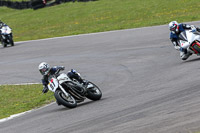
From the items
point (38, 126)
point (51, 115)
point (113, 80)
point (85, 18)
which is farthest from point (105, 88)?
point (85, 18)

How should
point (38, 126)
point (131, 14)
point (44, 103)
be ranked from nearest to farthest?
point (38, 126), point (44, 103), point (131, 14)

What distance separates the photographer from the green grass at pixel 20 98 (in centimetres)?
1278

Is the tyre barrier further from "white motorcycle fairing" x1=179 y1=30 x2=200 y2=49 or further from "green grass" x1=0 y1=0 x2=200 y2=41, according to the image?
"white motorcycle fairing" x1=179 y1=30 x2=200 y2=49

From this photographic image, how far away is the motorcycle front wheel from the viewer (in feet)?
35.1

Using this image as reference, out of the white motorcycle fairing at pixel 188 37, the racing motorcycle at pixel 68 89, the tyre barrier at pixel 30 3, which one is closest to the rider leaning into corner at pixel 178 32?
the white motorcycle fairing at pixel 188 37

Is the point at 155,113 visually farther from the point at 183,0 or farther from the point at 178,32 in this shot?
the point at 183,0

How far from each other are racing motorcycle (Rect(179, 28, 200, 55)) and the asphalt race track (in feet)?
1.36

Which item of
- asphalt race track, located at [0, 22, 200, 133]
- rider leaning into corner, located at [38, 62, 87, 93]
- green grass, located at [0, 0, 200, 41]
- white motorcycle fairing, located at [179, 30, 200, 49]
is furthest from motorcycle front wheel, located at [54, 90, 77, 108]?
green grass, located at [0, 0, 200, 41]

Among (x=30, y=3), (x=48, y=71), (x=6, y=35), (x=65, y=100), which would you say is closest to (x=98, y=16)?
(x=6, y=35)

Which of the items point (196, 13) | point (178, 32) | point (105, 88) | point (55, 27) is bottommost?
point (55, 27)

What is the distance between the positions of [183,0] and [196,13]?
21.6 ft

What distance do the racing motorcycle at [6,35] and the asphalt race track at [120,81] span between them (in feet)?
5.43

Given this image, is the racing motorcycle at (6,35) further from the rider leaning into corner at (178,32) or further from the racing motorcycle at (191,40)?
the racing motorcycle at (191,40)

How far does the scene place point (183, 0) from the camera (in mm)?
35406
